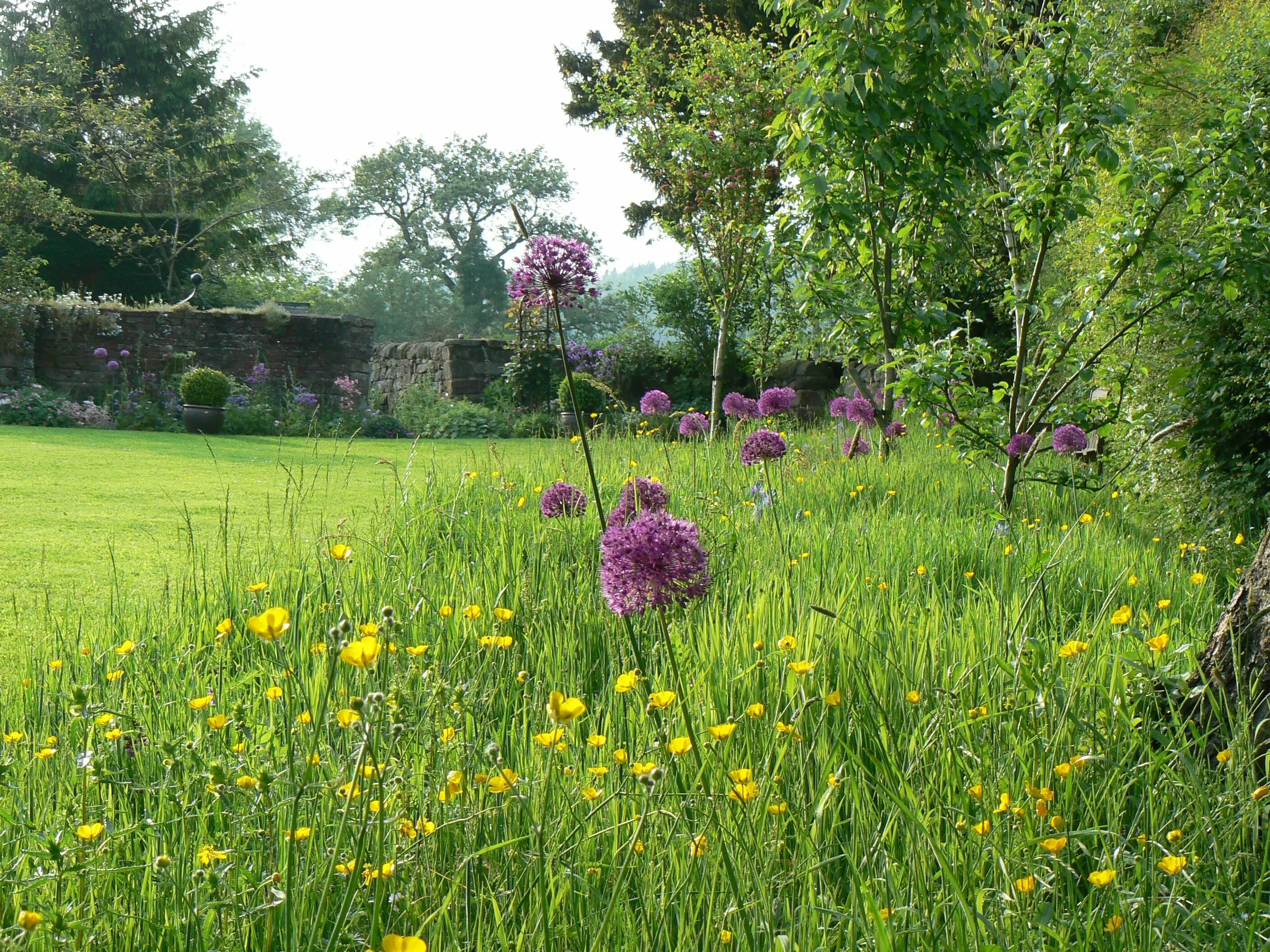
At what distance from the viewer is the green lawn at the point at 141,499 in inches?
154

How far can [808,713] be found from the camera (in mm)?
1979

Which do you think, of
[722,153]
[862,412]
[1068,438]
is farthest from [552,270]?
[722,153]

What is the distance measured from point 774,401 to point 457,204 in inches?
1793

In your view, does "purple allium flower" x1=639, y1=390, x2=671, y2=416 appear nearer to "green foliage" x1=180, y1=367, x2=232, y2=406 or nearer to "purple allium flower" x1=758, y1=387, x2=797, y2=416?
"purple allium flower" x1=758, y1=387, x2=797, y2=416

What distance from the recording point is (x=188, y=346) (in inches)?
601

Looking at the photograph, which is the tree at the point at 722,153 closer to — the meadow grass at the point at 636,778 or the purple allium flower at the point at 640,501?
the purple allium flower at the point at 640,501

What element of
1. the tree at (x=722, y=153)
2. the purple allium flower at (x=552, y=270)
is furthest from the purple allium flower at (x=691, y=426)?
the purple allium flower at (x=552, y=270)

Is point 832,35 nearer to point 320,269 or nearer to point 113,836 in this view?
point 113,836

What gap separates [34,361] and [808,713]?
51.1 ft

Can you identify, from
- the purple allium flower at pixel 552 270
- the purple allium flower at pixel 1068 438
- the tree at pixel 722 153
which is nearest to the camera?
the purple allium flower at pixel 552 270

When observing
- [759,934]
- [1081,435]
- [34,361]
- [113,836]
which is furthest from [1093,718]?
[34,361]

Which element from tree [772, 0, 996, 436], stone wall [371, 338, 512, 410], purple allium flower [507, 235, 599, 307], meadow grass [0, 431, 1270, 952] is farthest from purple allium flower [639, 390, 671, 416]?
stone wall [371, 338, 512, 410]

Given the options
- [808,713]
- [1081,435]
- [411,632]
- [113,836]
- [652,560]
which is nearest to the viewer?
[113,836]

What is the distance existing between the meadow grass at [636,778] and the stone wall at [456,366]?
13.6 metres
